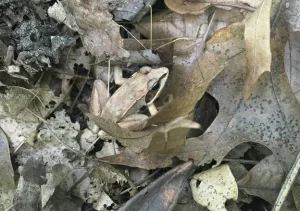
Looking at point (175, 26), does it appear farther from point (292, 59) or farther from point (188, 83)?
point (292, 59)

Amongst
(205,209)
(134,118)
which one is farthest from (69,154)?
(205,209)

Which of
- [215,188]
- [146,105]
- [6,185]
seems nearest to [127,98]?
[146,105]

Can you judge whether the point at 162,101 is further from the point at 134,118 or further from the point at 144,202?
the point at 144,202

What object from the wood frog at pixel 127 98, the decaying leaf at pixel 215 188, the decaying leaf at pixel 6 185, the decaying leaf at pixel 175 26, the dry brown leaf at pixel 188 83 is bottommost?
the decaying leaf at pixel 6 185

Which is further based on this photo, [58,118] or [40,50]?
[58,118]

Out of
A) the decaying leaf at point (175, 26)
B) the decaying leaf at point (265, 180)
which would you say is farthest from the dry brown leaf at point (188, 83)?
the decaying leaf at point (265, 180)

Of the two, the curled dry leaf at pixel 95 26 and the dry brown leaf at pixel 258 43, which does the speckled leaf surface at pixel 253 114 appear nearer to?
the dry brown leaf at pixel 258 43
